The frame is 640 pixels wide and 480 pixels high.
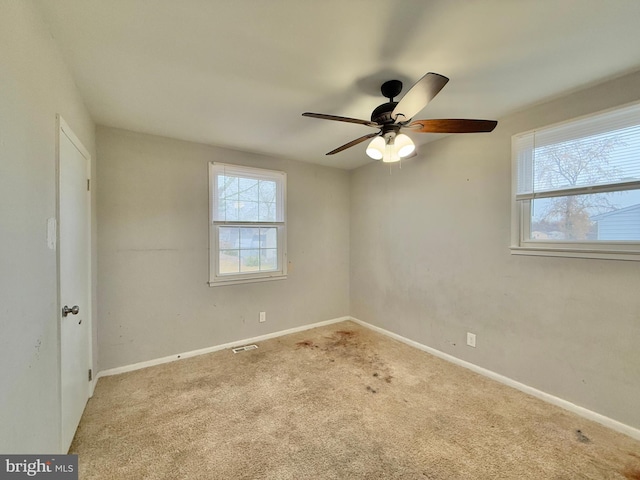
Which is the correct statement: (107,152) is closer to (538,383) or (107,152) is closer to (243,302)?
(243,302)

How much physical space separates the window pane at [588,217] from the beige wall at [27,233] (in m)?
3.29

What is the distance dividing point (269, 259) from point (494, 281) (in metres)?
2.58

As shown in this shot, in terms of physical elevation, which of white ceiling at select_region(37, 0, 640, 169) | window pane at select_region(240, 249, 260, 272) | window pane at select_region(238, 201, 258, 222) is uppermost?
white ceiling at select_region(37, 0, 640, 169)

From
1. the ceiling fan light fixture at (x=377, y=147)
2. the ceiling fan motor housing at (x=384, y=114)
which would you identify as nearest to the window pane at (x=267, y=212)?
the ceiling fan light fixture at (x=377, y=147)

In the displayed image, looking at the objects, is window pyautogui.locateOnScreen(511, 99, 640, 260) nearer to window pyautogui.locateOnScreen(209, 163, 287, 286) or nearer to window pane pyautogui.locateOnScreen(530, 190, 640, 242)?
window pane pyautogui.locateOnScreen(530, 190, 640, 242)

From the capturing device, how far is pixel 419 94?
1.44 meters

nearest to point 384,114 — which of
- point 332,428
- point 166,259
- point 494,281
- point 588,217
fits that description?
point 588,217

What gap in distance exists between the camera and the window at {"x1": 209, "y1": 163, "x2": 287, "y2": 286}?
314 cm

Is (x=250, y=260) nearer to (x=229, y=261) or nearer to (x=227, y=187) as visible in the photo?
(x=229, y=261)

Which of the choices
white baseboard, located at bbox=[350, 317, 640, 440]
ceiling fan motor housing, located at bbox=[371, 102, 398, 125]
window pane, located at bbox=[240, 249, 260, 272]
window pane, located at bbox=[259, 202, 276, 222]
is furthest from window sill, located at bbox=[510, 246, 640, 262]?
window pane, located at bbox=[240, 249, 260, 272]

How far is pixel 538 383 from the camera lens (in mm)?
2244

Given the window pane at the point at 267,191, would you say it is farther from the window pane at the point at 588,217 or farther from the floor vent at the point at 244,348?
the window pane at the point at 588,217

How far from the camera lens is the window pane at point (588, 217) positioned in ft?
6.03

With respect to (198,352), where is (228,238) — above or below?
above
